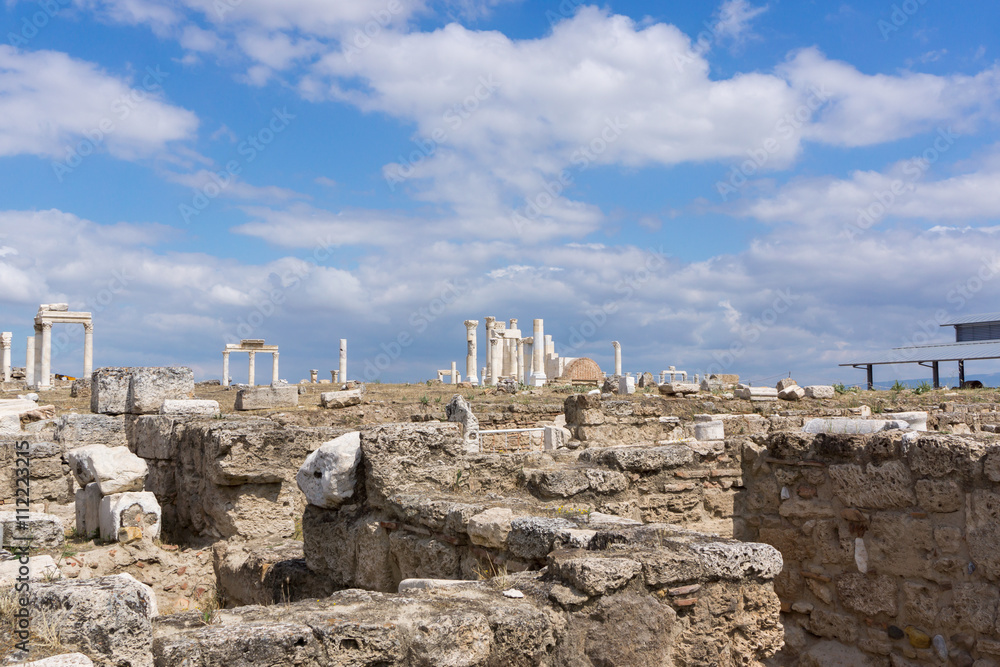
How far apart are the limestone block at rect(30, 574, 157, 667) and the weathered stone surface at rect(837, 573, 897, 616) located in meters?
4.72

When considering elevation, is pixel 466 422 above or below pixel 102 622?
above

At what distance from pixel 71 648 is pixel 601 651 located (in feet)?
6.43

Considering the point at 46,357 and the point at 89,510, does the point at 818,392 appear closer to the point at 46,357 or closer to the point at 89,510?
the point at 89,510

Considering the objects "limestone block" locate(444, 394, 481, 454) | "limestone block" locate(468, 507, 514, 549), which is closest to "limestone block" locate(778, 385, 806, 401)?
"limestone block" locate(444, 394, 481, 454)

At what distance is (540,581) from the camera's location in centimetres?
327

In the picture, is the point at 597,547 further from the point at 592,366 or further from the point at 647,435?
the point at 592,366

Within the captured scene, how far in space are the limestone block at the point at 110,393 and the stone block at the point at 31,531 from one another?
4776 millimetres

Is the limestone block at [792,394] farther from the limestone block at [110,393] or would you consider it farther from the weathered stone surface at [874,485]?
the limestone block at [110,393]

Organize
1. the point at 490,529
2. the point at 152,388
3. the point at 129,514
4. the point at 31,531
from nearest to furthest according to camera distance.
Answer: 1. the point at 490,529
2. the point at 31,531
3. the point at 129,514
4. the point at 152,388

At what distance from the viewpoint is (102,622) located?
7.93 feet

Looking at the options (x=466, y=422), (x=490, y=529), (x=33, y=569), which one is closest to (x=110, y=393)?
(x=466, y=422)

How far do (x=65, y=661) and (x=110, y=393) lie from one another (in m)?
10.5

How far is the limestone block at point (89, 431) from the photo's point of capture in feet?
33.5

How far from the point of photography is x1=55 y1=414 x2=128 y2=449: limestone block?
1021cm
